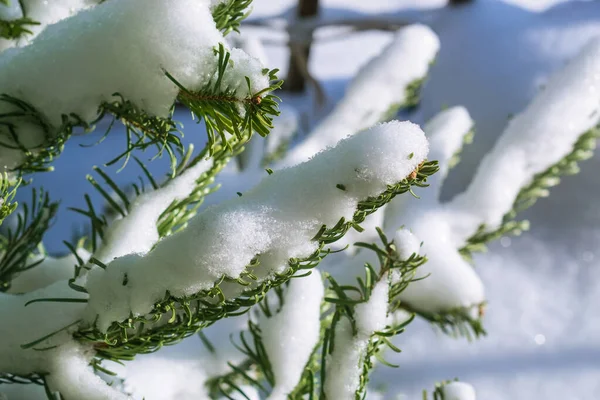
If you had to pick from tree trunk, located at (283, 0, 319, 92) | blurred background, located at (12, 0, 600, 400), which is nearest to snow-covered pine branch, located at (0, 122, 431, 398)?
blurred background, located at (12, 0, 600, 400)

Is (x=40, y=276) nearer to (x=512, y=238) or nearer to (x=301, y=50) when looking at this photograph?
(x=512, y=238)

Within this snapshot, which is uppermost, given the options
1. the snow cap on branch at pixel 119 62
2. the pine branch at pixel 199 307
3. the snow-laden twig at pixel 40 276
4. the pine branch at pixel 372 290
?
the snow cap on branch at pixel 119 62

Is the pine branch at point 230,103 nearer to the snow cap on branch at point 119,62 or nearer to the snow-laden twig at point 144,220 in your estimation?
the snow cap on branch at point 119,62

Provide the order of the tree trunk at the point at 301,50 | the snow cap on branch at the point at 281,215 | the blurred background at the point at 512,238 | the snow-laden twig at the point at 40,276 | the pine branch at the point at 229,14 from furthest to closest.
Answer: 1. the tree trunk at the point at 301,50
2. the blurred background at the point at 512,238
3. the snow-laden twig at the point at 40,276
4. the pine branch at the point at 229,14
5. the snow cap on branch at the point at 281,215

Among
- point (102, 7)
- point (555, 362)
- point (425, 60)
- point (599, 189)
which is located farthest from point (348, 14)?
point (102, 7)

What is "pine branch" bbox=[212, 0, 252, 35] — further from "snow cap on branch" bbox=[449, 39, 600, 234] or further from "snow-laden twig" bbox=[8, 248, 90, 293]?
"snow cap on branch" bbox=[449, 39, 600, 234]

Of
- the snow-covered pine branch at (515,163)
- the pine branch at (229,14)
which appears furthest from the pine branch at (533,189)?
the pine branch at (229,14)

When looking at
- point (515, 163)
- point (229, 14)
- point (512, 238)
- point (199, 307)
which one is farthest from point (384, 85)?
point (512, 238)
